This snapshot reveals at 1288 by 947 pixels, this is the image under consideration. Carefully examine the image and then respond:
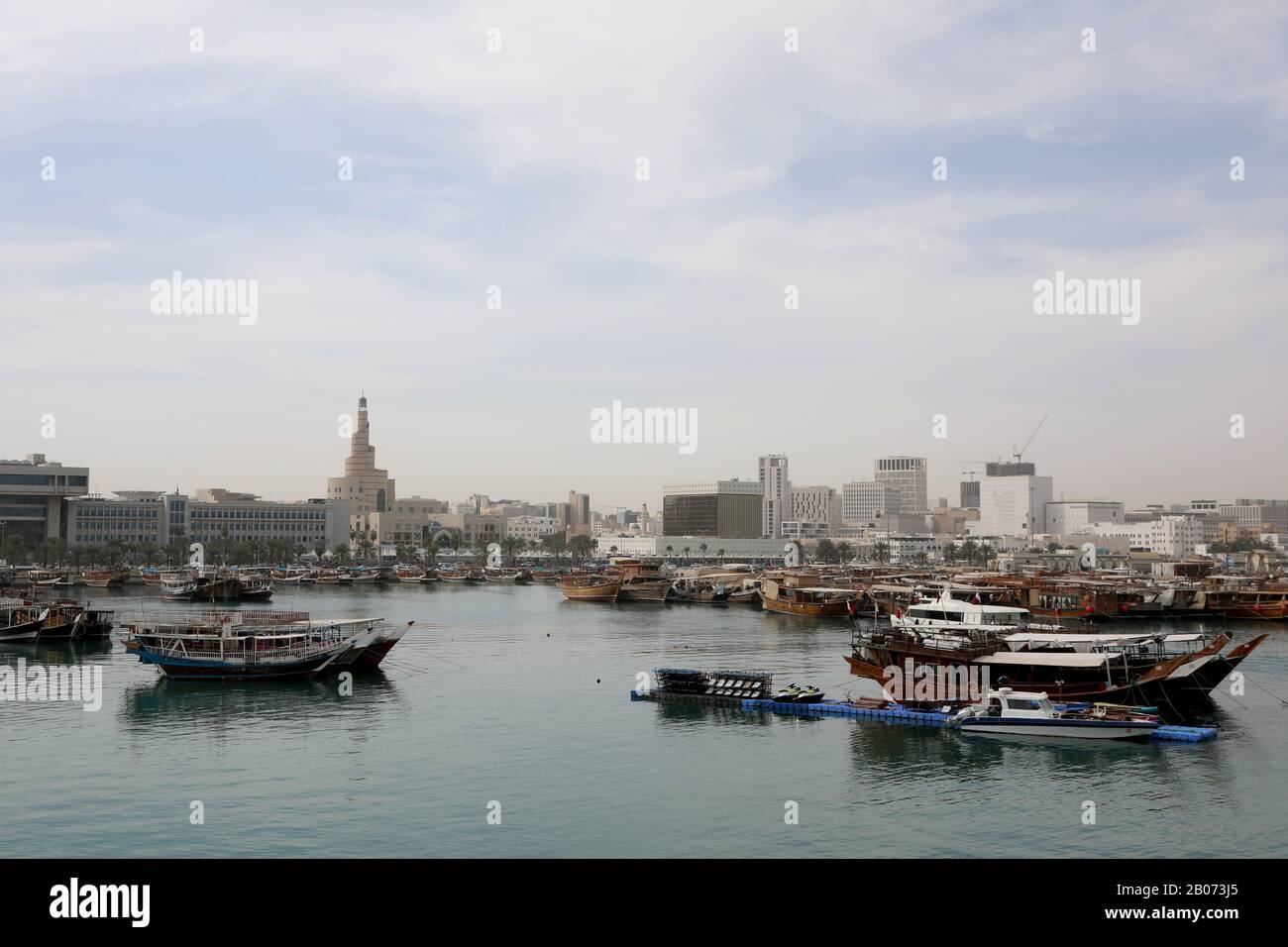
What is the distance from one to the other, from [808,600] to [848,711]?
2465 inches

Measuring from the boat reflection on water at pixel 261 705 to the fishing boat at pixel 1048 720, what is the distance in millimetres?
23070

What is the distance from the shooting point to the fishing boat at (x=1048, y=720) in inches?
1588

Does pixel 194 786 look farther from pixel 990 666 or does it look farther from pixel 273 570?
pixel 273 570

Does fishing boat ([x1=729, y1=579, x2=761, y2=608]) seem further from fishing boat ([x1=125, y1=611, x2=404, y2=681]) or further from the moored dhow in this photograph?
the moored dhow

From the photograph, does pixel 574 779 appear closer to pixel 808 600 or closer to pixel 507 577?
pixel 808 600

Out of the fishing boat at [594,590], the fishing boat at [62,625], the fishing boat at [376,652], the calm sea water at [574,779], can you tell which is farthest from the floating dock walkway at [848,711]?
the fishing boat at [594,590]

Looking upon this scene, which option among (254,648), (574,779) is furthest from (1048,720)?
(254,648)

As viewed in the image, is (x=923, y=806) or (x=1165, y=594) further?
(x=1165, y=594)

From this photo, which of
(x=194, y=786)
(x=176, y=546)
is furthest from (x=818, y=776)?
(x=176, y=546)

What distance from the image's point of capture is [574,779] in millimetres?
35750

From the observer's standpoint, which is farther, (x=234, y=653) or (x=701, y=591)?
(x=701, y=591)

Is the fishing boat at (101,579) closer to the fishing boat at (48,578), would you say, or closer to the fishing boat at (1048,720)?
the fishing boat at (48,578)
